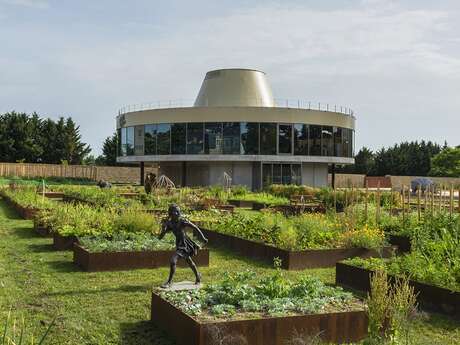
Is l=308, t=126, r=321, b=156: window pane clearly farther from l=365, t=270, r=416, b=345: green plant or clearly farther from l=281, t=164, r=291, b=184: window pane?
l=365, t=270, r=416, b=345: green plant

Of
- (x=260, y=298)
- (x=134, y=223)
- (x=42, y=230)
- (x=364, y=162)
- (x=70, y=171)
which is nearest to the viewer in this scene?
(x=260, y=298)

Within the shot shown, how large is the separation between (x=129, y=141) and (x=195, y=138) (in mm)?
7565

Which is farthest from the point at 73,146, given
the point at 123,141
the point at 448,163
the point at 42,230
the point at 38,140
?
the point at 42,230

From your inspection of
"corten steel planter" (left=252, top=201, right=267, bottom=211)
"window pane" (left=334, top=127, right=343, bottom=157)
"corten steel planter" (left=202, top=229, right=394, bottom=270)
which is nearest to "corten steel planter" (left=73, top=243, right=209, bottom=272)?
"corten steel planter" (left=202, top=229, right=394, bottom=270)

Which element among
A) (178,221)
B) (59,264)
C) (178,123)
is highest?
(178,123)

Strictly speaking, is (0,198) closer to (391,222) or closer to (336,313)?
(391,222)

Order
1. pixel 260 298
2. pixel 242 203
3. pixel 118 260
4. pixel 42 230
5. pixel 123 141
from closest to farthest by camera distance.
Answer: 1. pixel 260 298
2. pixel 118 260
3. pixel 42 230
4. pixel 242 203
5. pixel 123 141

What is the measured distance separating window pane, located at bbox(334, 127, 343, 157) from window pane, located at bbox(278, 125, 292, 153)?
4489 mm

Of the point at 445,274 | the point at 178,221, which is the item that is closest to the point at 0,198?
the point at 178,221

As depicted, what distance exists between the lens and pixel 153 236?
471 inches

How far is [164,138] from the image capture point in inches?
1831

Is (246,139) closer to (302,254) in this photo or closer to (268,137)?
(268,137)

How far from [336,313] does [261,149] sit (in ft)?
125

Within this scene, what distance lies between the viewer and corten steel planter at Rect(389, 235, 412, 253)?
1327 centimetres
